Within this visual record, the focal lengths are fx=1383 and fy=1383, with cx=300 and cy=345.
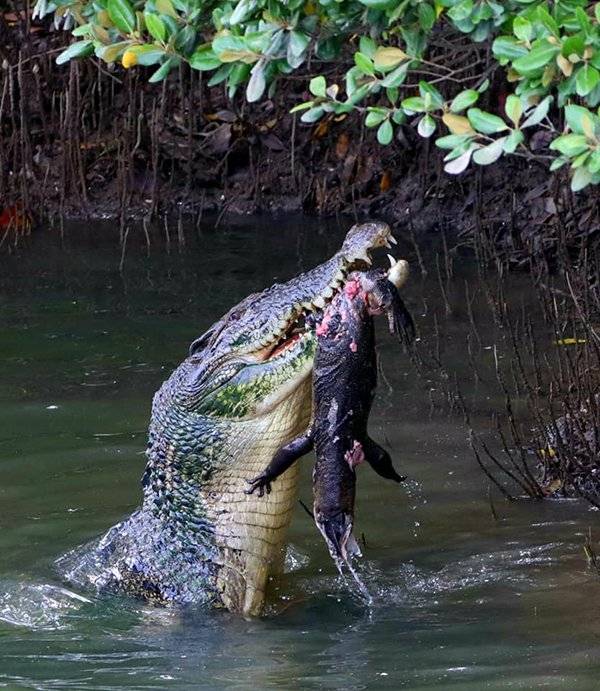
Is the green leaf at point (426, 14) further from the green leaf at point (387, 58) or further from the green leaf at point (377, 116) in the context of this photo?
the green leaf at point (377, 116)

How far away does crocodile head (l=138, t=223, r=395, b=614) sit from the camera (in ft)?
16.5

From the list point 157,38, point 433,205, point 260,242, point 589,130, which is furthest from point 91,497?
point 433,205

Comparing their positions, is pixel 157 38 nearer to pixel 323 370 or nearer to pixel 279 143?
pixel 323 370

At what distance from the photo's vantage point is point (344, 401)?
15.2 ft

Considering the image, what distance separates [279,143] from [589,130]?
9179 mm

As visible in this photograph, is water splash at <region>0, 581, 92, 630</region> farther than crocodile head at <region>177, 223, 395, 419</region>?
→ Yes

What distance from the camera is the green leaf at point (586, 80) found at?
4.54 m

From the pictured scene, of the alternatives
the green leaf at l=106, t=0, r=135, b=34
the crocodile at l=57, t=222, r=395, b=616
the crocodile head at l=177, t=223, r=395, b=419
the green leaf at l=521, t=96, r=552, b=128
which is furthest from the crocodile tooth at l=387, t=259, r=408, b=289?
the green leaf at l=106, t=0, r=135, b=34

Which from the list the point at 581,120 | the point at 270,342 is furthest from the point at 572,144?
the point at 270,342

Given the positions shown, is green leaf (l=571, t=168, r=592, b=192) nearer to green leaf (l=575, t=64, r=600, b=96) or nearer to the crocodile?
green leaf (l=575, t=64, r=600, b=96)

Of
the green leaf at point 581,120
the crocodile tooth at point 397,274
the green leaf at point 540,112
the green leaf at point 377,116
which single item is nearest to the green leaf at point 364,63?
the green leaf at point 377,116

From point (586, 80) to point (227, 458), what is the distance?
6.15 feet

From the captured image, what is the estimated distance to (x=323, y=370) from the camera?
464 cm

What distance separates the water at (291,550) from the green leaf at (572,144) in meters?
1.55
